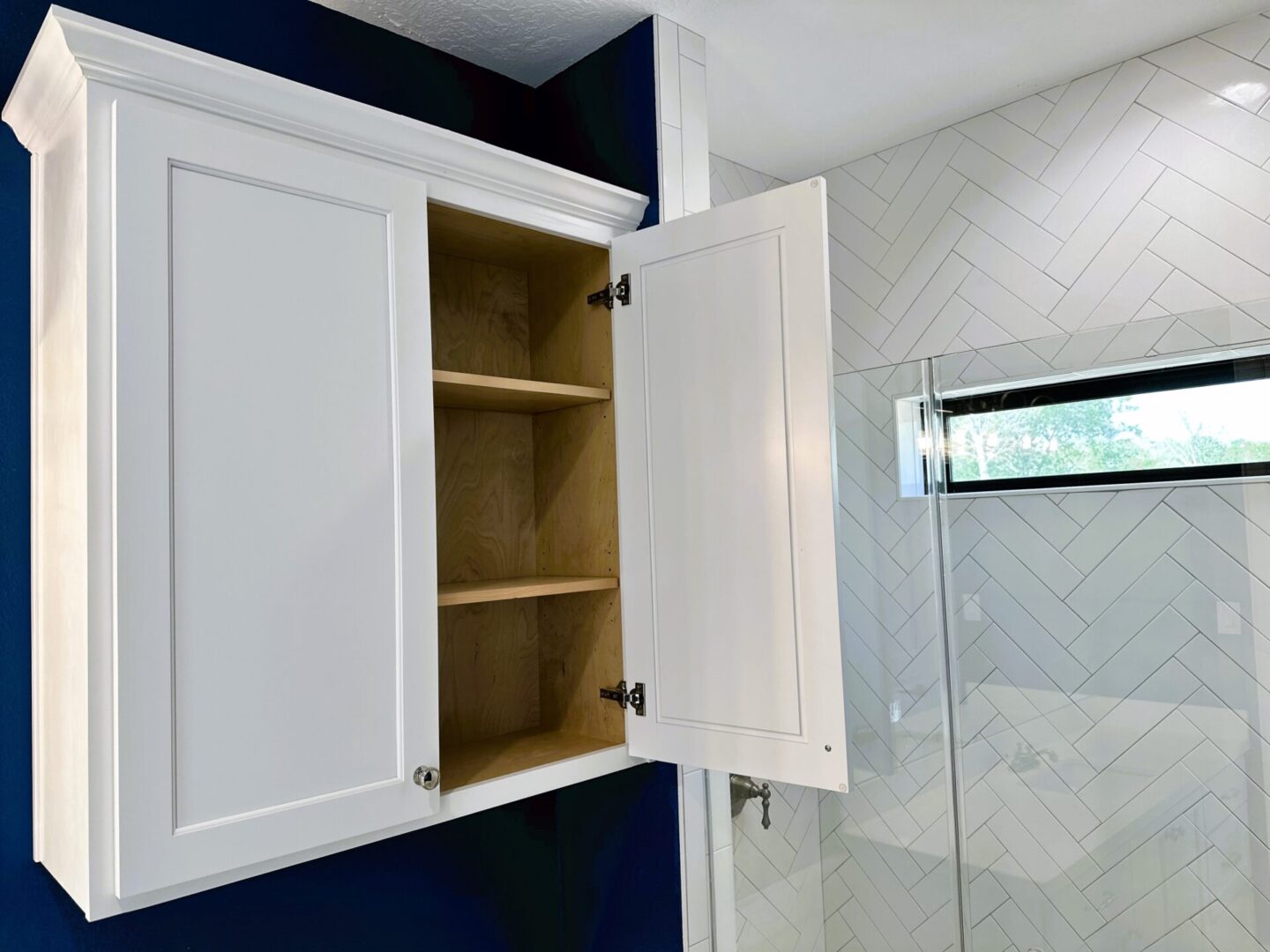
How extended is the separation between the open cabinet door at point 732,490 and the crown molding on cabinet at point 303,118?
0.47ft

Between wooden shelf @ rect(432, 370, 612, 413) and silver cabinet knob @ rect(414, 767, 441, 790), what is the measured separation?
0.57 metres

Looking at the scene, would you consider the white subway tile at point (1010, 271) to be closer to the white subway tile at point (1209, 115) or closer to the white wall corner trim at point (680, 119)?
the white subway tile at point (1209, 115)

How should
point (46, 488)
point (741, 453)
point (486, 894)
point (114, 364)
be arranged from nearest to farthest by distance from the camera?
1. point (114, 364)
2. point (46, 488)
3. point (741, 453)
4. point (486, 894)

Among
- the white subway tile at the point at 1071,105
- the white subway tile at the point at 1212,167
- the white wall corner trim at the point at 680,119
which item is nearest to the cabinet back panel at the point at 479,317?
the white wall corner trim at the point at 680,119

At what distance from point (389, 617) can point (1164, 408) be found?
1.32 meters

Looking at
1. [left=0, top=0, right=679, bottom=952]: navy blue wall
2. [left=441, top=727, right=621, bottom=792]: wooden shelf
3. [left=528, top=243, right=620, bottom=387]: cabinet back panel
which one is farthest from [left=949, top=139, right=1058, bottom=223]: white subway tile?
[left=441, top=727, right=621, bottom=792]: wooden shelf

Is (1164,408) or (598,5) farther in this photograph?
(598,5)

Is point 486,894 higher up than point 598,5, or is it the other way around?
point 598,5

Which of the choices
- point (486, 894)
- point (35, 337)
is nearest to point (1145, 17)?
point (35, 337)

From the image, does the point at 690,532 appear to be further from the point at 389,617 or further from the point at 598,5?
the point at 598,5

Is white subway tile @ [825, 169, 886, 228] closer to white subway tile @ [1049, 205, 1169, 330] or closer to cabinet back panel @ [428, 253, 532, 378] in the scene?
white subway tile @ [1049, 205, 1169, 330]

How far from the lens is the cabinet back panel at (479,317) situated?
169 cm

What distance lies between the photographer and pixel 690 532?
1455 millimetres

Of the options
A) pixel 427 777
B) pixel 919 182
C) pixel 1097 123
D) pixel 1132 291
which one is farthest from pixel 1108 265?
pixel 427 777
